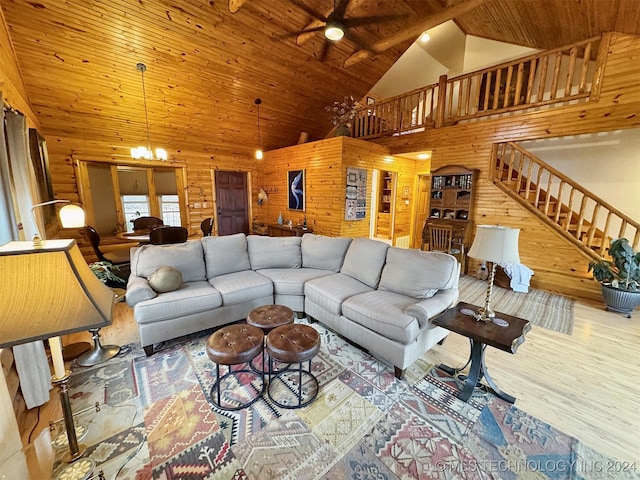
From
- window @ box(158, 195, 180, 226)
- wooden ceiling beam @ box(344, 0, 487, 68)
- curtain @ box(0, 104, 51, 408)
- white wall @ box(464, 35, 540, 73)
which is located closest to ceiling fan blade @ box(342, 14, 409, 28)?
wooden ceiling beam @ box(344, 0, 487, 68)

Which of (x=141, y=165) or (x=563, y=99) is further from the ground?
(x=563, y=99)

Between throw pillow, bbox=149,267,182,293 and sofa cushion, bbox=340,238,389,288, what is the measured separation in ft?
6.07

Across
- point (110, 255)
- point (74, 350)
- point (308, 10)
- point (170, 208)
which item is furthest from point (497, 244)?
point (170, 208)

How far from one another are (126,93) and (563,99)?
6856mm

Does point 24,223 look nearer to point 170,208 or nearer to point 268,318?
point 268,318

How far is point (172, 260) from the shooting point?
9.45ft

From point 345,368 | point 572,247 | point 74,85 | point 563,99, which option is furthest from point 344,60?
point 345,368

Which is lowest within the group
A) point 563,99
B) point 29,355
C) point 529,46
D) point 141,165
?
point 29,355

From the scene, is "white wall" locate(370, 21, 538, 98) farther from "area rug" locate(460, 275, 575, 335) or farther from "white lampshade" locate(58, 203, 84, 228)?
"white lampshade" locate(58, 203, 84, 228)

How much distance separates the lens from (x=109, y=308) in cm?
90

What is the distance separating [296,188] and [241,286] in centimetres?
368

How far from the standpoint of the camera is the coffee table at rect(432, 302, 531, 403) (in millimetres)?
1756

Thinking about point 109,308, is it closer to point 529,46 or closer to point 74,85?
point 74,85

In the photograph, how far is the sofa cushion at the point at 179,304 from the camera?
2328mm
